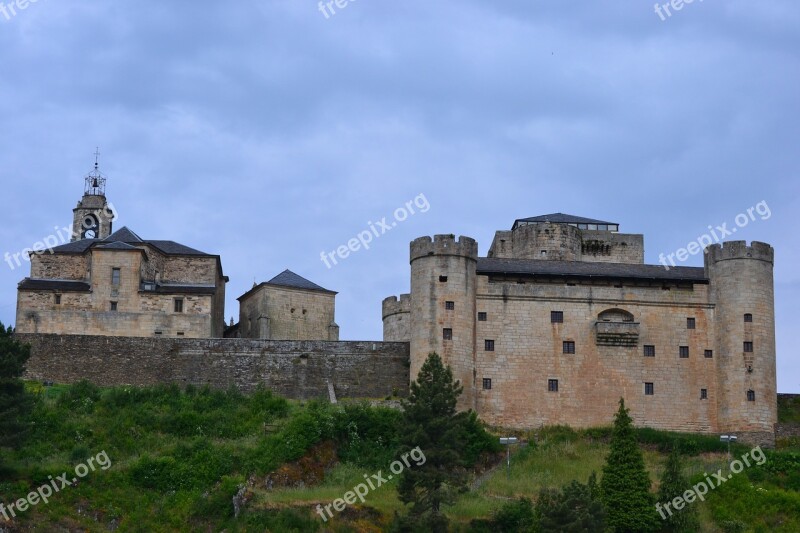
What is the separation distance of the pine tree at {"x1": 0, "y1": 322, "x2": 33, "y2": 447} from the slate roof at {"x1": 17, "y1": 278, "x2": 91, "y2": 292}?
584 inches

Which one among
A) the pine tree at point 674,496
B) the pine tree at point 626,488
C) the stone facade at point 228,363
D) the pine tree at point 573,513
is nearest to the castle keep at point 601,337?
the stone facade at point 228,363

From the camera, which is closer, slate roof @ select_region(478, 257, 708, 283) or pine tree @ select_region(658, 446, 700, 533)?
pine tree @ select_region(658, 446, 700, 533)

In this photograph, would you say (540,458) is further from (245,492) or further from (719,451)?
(245,492)

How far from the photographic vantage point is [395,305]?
78000 millimetres

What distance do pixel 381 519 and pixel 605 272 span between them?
1930 cm

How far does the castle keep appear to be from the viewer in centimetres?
6407

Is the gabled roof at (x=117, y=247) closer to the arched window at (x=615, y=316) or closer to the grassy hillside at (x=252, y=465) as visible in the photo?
the grassy hillside at (x=252, y=465)

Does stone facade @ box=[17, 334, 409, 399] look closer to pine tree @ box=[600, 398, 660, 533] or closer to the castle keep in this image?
the castle keep

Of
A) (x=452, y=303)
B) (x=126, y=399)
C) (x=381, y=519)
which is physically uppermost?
(x=452, y=303)

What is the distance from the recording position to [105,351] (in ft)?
221

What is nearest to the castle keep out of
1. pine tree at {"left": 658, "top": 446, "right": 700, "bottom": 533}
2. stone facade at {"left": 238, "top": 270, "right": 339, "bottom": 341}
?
pine tree at {"left": 658, "top": 446, "right": 700, "bottom": 533}

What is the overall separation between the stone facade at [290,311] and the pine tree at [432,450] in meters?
22.3

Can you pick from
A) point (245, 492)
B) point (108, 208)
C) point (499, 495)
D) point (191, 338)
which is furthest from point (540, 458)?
point (108, 208)

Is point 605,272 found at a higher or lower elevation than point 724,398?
higher
